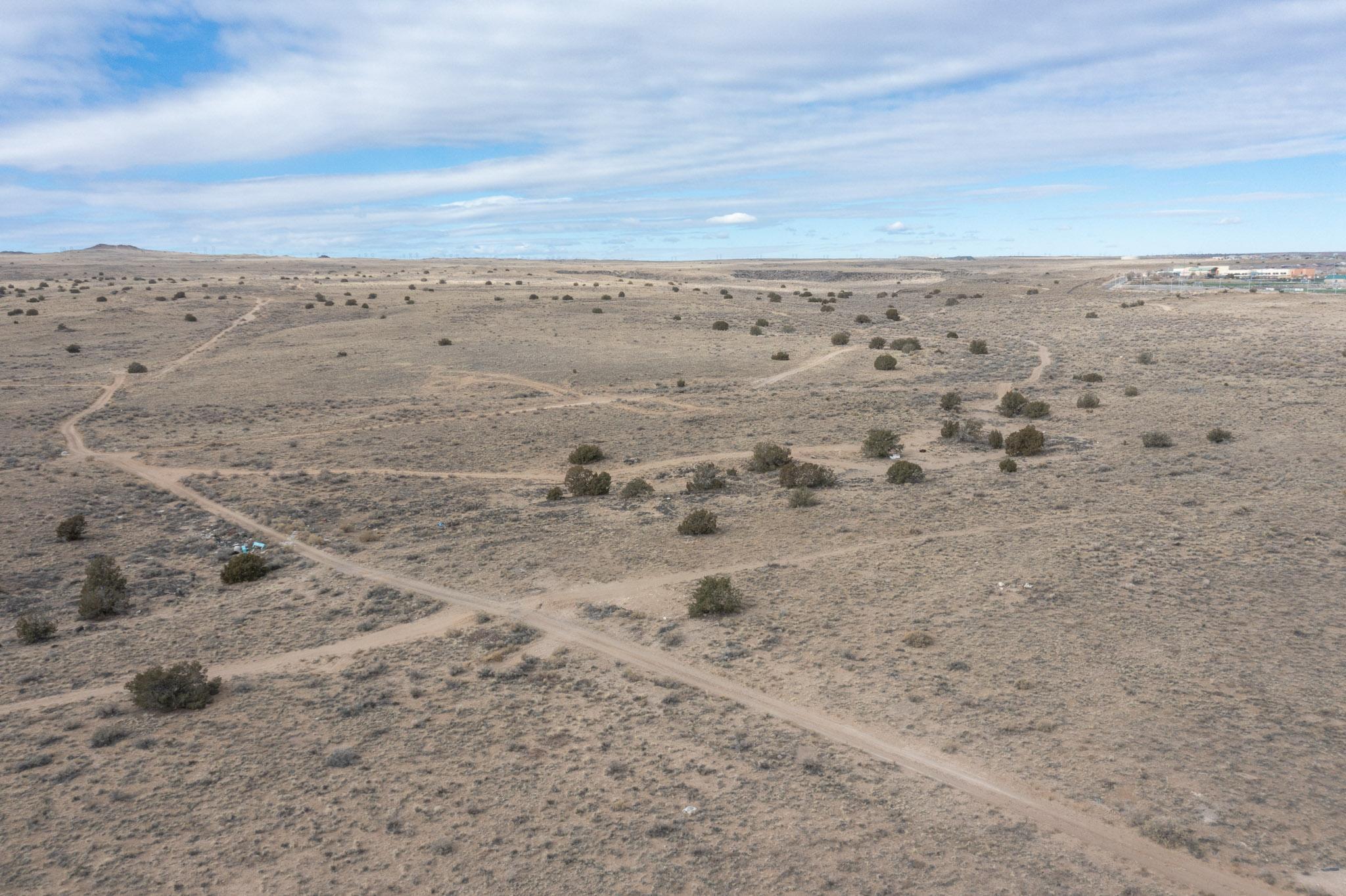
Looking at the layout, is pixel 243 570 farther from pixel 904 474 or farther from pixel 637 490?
pixel 904 474

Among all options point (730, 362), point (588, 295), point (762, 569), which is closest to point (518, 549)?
point (762, 569)

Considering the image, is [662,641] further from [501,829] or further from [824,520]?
[824,520]

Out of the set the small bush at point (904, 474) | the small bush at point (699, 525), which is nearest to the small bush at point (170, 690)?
the small bush at point (699, 525)

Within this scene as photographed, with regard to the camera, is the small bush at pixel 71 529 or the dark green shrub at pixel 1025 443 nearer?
the small bush at pixel 71 529

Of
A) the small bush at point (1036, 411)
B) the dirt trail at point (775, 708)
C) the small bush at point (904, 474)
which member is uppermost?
the small bush at point (1036, 411)

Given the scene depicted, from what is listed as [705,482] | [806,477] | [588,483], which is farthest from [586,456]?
[806,477]

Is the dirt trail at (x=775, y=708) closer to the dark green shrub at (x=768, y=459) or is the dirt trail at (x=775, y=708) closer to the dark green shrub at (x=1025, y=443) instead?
the dark green shrub at (x=768, y=459)

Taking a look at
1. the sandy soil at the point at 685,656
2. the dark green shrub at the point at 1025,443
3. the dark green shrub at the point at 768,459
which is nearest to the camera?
the sandy soil at the point at 685,656

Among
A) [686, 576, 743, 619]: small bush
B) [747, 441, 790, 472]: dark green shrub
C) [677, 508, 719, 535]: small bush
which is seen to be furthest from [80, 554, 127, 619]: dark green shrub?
[747, 441, 790, 472]: dark green shrub
